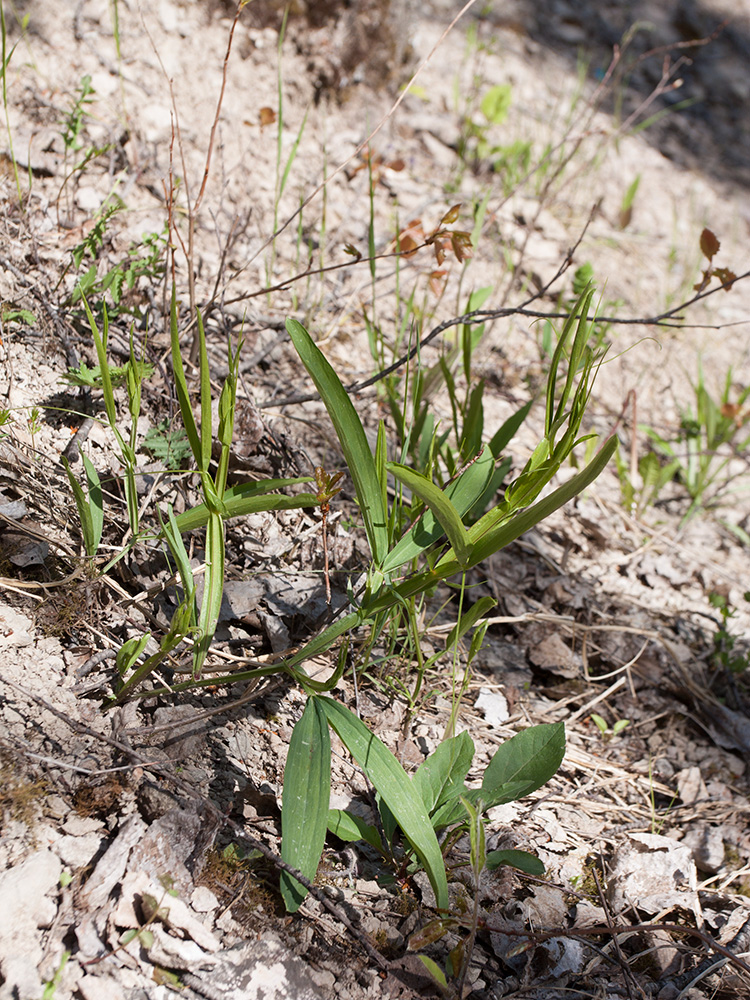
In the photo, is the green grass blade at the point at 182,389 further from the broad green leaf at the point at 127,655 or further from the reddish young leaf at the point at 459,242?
the reddish young leaf at the point at 459,242

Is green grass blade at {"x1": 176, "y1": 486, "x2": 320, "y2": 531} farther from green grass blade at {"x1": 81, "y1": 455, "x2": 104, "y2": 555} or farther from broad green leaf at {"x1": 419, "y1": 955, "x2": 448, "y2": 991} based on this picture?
broad green leaf at {"x1": 419, "y1": 955, "x2": 448, "y2": 991}

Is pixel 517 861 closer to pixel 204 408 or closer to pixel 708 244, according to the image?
pixel 204 408

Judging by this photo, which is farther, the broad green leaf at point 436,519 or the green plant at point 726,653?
the green plant at point 726,653

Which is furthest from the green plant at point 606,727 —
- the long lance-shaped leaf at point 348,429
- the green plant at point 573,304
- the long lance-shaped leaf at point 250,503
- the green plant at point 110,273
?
the green plant at point 110,273

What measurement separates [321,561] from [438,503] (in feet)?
2.16

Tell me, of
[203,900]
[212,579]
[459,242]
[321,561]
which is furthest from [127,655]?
[459,242]

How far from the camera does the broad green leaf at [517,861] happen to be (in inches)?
49.4

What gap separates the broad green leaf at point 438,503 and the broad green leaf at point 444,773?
362 mm

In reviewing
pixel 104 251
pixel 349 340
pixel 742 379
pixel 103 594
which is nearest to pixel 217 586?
pixel 103 594

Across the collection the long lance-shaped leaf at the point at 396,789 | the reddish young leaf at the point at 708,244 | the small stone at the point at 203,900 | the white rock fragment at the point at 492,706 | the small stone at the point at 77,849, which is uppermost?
the reddish young leaf at the point at 708,244

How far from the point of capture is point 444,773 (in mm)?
1336

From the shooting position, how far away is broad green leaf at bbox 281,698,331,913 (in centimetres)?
112

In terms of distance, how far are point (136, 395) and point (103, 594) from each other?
17.0 inches

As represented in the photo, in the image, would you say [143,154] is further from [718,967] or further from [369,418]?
[718,967]
